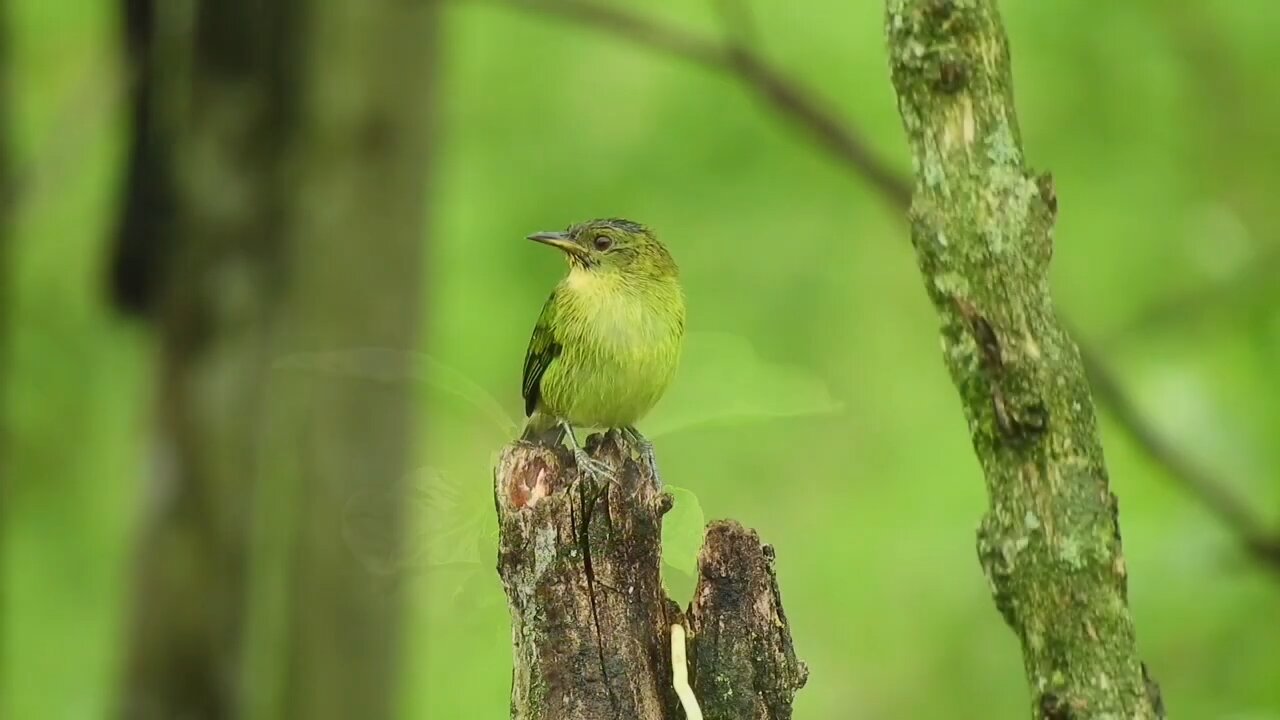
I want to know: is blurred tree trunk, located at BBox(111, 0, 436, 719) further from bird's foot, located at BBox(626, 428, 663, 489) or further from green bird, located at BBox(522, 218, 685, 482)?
bird's foot, located at BBox(626, 428, 663, 489)

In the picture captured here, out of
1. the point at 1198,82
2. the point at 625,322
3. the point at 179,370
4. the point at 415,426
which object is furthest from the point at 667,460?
the point at 1198,82

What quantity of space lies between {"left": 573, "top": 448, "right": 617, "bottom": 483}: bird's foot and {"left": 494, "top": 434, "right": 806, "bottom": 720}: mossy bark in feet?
0.06

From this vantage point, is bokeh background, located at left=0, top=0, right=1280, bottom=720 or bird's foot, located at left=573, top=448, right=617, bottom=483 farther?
bokeh background, located at left=0, top=0, right=1280, bottom=720

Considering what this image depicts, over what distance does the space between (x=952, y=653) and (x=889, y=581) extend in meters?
0.48

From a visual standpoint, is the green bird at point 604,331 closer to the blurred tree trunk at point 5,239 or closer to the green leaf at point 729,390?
the green leaf at point 729,390

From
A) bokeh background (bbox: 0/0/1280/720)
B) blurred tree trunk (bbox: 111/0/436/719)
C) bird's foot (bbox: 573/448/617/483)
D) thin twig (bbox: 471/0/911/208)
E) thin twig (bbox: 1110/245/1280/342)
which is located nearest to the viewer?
bird's foot (bbox: 573/448/617/483)

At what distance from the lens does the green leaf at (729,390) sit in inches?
73.7

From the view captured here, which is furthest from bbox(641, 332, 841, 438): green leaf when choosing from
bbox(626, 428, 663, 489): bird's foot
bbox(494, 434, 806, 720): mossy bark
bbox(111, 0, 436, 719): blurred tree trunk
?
bbox(111, 0, 436, 719): blurred tree trunk

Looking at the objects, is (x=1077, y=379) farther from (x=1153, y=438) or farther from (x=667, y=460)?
(x=1153, y=438)

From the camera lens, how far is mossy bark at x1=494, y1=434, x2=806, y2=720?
61.7 inches

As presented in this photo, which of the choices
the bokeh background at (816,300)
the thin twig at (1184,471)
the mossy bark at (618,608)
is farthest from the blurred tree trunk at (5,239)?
the mossy bark at (618,608)

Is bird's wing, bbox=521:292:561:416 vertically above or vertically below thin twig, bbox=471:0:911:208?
below

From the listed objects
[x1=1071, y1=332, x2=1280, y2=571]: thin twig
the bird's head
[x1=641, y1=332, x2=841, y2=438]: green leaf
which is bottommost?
[x1=641, y1=332, x2=841, y2=438]: green leaf

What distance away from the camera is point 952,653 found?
5152 mm
